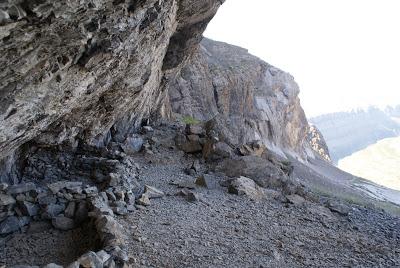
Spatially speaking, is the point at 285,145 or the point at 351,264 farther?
the point at 285,145

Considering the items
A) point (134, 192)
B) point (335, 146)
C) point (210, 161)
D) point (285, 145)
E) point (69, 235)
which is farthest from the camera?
point (335, 146)

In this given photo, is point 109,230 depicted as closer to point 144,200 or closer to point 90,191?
point 90,191

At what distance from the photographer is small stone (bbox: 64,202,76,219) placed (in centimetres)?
1171

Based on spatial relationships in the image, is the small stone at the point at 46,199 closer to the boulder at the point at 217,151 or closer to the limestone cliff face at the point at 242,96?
the boulder at the point at 217,151

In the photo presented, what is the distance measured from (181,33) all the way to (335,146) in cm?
18928

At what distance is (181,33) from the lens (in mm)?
22203

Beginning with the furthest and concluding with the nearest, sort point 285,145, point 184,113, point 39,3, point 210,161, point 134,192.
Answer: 1. point 285,145
2. point 184,113
3. point 210,161
4. point 134,192
5. point 39,3

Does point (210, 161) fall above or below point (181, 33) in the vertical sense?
below

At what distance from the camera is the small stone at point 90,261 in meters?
8.34

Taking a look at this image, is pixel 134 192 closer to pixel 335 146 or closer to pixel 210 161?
pixel 210 161

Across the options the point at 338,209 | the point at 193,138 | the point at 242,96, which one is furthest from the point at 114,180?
the point at 242,96

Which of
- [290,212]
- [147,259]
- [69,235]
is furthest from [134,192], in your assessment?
[290,212]

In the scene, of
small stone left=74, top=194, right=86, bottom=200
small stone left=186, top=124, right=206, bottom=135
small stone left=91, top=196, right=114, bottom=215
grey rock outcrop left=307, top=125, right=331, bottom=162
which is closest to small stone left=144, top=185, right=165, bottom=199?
small stone left=91, top=196, right=114, bottom=215

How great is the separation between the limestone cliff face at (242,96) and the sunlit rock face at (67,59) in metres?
10.9
